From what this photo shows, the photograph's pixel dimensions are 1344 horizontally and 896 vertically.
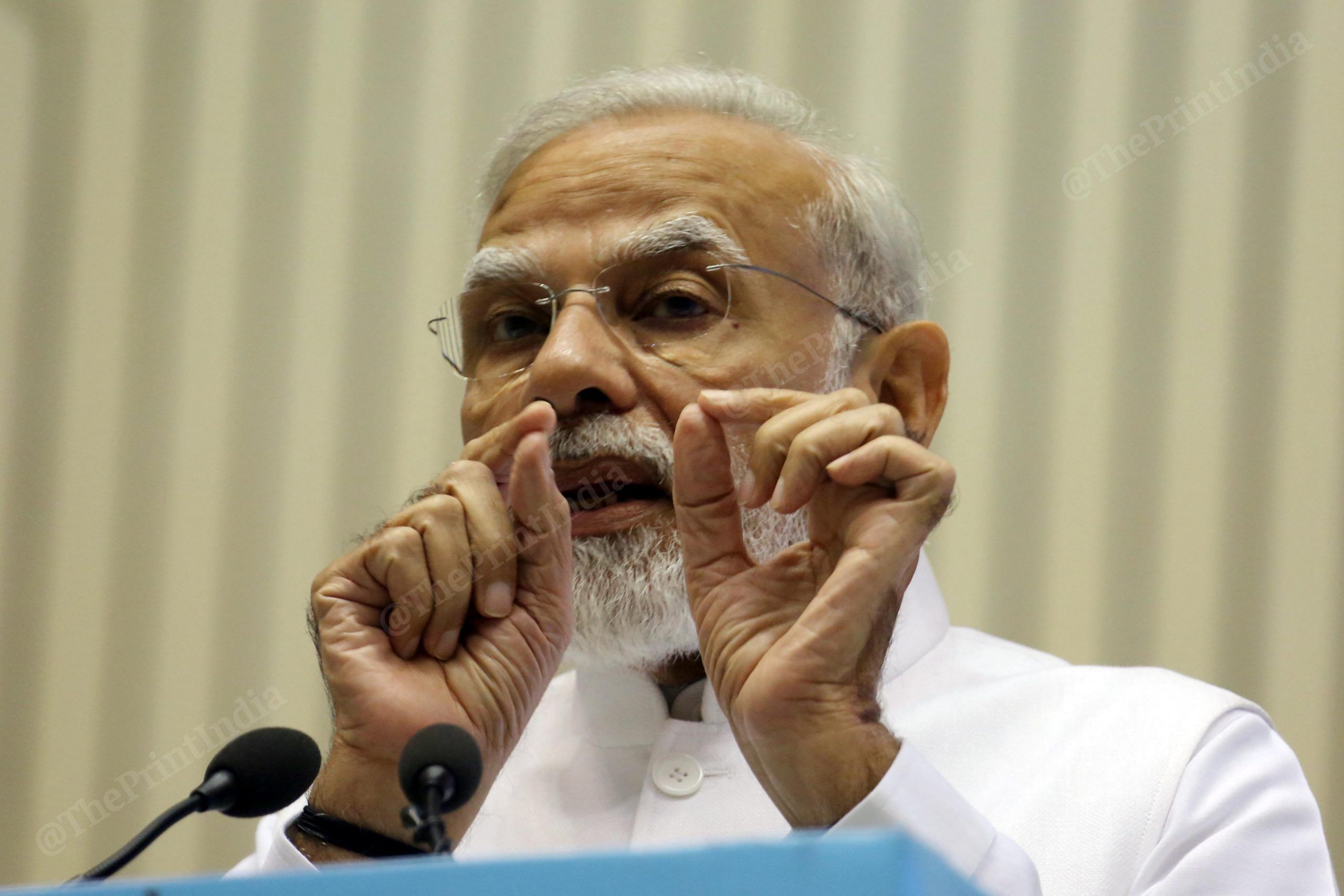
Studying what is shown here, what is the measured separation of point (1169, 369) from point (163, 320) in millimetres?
2253

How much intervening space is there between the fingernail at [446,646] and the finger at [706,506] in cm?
32

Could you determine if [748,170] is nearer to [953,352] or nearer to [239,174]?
[953,352]

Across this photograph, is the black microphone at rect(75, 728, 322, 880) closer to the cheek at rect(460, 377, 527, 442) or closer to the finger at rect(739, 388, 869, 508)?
the finger at rect(739, 388, 869, 508)

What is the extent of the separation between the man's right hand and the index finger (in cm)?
26

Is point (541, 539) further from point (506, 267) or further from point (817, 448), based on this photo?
point (506, 267)

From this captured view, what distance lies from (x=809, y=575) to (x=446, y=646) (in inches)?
18.8

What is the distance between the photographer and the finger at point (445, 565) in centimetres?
159

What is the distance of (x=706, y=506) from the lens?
1521mm

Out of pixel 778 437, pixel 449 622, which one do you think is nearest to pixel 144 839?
pixel 449 622

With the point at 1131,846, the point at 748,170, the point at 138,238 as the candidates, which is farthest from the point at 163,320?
the point at 1131,846

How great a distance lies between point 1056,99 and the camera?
9.08ft

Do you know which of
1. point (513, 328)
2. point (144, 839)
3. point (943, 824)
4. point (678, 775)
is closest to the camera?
point (144, 839)

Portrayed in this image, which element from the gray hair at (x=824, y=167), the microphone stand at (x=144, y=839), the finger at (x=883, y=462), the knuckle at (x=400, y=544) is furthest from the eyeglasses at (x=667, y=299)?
the microphone stand at (x=144, y=839)

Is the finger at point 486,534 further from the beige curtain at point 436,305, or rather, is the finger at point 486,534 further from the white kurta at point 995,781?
the beige curtain at point 436,305
